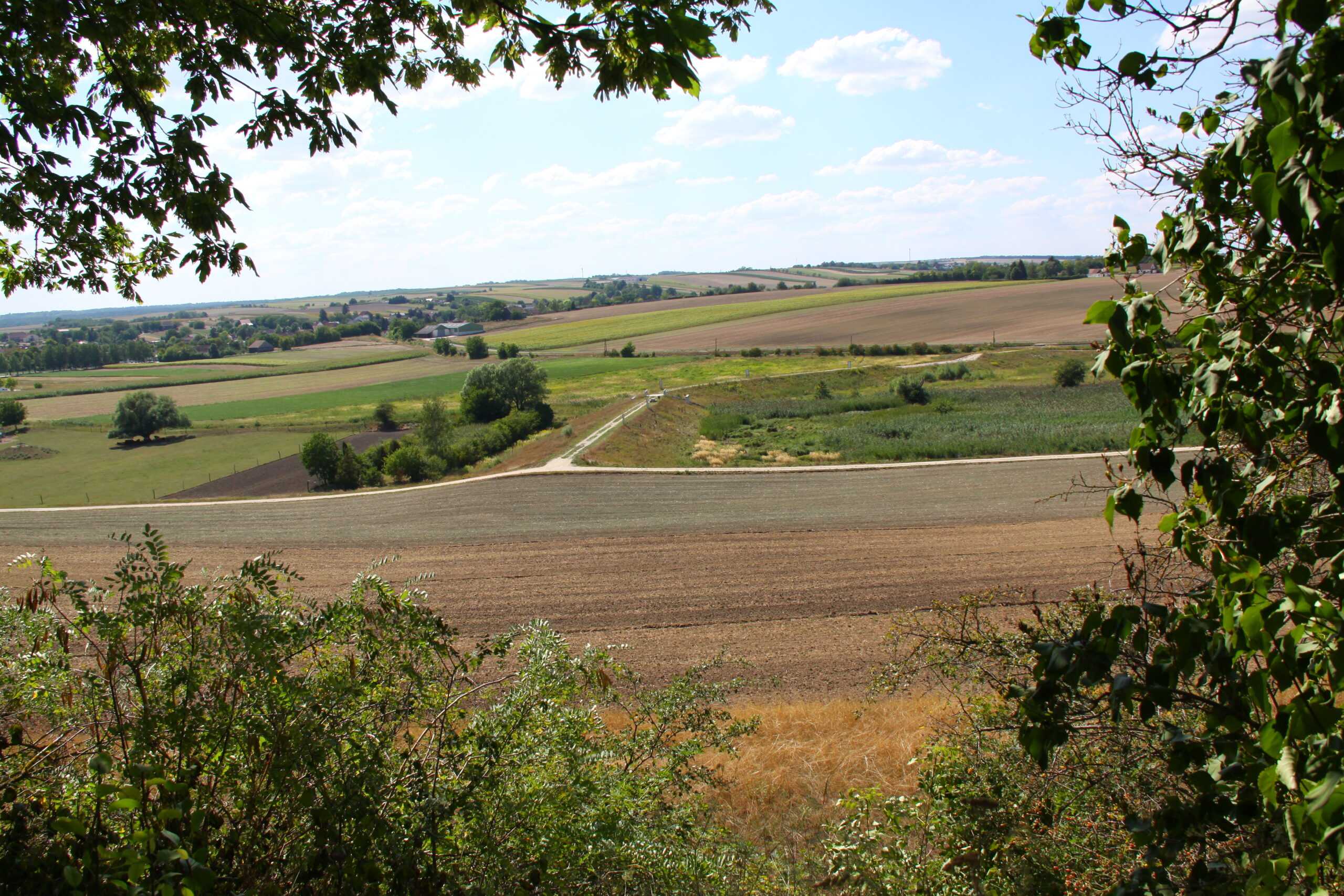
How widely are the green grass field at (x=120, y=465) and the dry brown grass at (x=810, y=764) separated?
30522 millimetres

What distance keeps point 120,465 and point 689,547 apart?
38.6m

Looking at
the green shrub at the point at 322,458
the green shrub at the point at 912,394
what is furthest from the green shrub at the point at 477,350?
the green shrub at the point at 912,394

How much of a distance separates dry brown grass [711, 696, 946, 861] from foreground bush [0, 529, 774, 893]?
2548mm

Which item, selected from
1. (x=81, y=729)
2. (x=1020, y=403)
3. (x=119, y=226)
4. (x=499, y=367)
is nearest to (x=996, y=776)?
(x=81, y=729)

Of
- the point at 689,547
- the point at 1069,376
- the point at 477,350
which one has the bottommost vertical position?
the point at 689,547

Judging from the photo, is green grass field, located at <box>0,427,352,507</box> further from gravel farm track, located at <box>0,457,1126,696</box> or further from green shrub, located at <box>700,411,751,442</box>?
green shrub, located at <box>700,411,751,442</box>

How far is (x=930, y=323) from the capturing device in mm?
84375

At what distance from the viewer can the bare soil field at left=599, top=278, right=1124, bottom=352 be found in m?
75.8

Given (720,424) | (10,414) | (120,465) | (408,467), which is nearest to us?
(408,467)

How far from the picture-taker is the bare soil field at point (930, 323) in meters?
75.8

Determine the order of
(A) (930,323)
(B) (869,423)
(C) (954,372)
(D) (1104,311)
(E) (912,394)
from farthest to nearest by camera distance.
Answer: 1. (A) (930,323)
2. (C) (954,372)
3. (E) (912,394)
4. (B) (869,423)
5. (D) (1104,311)

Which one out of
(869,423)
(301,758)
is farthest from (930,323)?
(301,758)

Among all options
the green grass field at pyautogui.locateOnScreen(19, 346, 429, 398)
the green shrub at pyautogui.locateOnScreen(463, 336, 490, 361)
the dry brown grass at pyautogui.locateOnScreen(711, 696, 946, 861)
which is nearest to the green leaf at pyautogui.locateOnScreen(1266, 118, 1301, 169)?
the dry brown grass at pyautogui.locateOnScreen(711, 696, 946, 861)

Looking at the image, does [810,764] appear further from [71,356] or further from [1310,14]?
[71,356]
